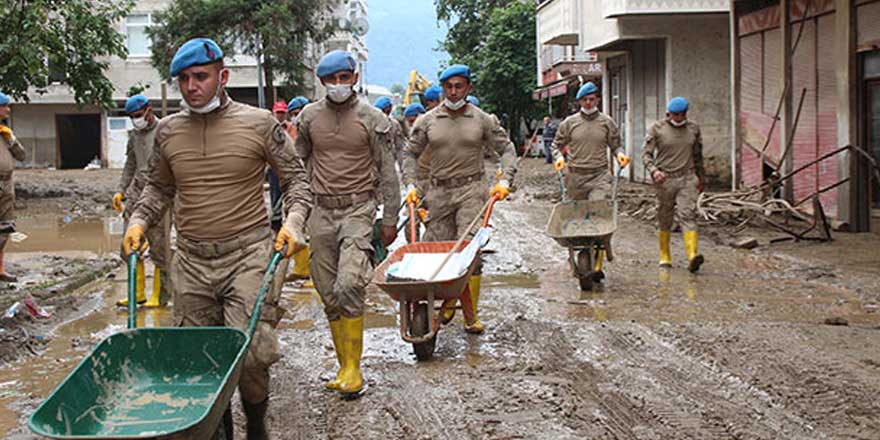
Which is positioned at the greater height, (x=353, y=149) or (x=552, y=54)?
(x=552, y=54)

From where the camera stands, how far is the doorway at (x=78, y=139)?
1656 inches

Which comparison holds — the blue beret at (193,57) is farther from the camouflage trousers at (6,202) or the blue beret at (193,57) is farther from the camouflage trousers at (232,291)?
the camouflage trousers at (6,202)

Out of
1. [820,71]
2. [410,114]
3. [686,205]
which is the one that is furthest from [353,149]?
[820,71]

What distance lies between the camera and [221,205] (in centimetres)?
491

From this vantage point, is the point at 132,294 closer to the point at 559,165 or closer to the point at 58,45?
the point at 559,165

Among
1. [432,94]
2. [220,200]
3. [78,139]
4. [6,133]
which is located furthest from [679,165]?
[78,139]

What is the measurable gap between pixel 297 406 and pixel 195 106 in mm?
2058

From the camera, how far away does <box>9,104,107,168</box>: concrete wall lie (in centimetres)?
4128

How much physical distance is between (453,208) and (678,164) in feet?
13.1

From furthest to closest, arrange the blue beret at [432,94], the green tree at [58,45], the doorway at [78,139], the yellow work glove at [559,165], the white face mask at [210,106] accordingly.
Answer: the doorway at [78,139] < the green tree at [58,45] < the blue beret at [432,94] < the yellow work glove at [559,165] < the white face mask at [210,106]

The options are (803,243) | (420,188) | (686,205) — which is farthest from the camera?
(803,243)

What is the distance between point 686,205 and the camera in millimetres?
11195

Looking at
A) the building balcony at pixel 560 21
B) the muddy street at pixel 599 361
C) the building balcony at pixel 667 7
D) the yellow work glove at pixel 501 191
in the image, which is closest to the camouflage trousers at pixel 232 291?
the muddy street at pixel 599 361

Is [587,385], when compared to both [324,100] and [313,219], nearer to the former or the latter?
[313,219]
